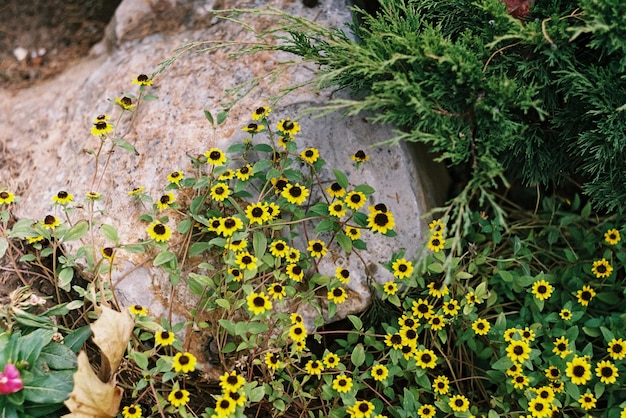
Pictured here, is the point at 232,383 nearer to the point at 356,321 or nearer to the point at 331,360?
the point at 331,360

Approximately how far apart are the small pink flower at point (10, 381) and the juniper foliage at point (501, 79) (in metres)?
1.25

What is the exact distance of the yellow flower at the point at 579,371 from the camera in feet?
6.98

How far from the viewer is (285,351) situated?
2244 mm

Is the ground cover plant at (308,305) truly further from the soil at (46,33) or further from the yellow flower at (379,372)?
the soil at (46,33)

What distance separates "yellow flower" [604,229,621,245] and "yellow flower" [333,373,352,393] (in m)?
1.07

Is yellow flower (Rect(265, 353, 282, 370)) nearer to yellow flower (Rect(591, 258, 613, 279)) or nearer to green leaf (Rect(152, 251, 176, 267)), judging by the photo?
green leaf (Rect(152, 251, 176, 267))

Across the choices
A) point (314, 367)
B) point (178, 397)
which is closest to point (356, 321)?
point (314, 367)

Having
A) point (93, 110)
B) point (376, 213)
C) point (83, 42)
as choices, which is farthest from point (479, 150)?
point (83, 42)

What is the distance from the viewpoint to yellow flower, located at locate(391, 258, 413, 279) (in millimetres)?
2227

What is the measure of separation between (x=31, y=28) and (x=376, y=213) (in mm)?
2528

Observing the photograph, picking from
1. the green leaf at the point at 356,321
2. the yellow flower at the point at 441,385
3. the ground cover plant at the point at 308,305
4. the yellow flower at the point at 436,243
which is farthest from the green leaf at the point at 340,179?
the yellow flower at the point at 441,385

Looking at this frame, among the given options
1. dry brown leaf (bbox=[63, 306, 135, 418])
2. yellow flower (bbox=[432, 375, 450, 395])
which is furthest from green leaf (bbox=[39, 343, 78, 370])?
yellow flower (bbox=[432, 375, 450, 395])

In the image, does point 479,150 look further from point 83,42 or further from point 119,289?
point 83,42

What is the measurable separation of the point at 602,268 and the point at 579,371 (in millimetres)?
428
